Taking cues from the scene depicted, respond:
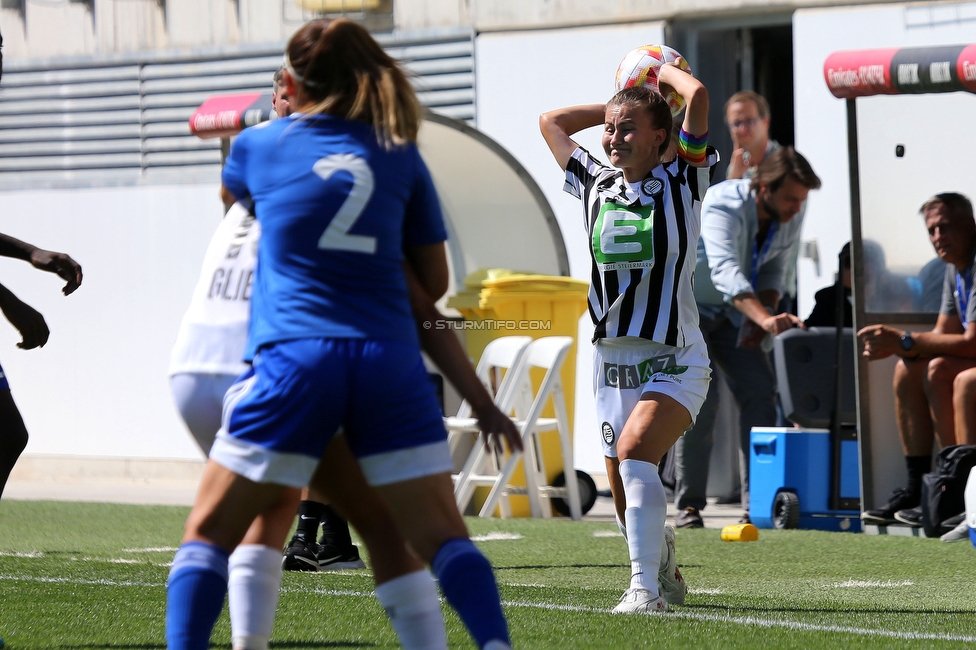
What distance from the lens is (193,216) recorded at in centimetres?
1291

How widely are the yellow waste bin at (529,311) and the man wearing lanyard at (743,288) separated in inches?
33.5

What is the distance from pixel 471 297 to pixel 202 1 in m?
5.02

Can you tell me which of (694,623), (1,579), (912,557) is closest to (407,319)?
(694,623)

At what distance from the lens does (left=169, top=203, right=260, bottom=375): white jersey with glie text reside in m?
3.38

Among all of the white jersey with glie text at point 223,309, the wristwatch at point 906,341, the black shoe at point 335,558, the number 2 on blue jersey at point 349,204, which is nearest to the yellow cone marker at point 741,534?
the wristwatch at point 906,341

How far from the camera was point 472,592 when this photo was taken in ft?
10.1

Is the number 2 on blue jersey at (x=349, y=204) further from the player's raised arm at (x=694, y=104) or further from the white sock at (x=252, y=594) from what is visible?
the player's raised arm at (x=694, y=104)

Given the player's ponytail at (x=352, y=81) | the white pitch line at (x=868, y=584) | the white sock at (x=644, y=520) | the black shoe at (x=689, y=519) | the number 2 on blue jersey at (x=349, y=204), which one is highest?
the player's ponytail at (x=352, y=81)

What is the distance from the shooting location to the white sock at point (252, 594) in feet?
11.1

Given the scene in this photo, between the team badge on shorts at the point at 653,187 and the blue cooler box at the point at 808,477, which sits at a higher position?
the team badge on shorts at the point at 653,187

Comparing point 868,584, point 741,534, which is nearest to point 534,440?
point 741,534

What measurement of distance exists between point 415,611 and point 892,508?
519 centimetres

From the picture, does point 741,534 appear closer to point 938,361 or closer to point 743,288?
point 938,361

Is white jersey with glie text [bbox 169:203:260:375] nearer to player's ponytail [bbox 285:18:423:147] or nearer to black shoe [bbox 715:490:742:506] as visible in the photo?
player's ponytail [bbox 285:18:423:147]
